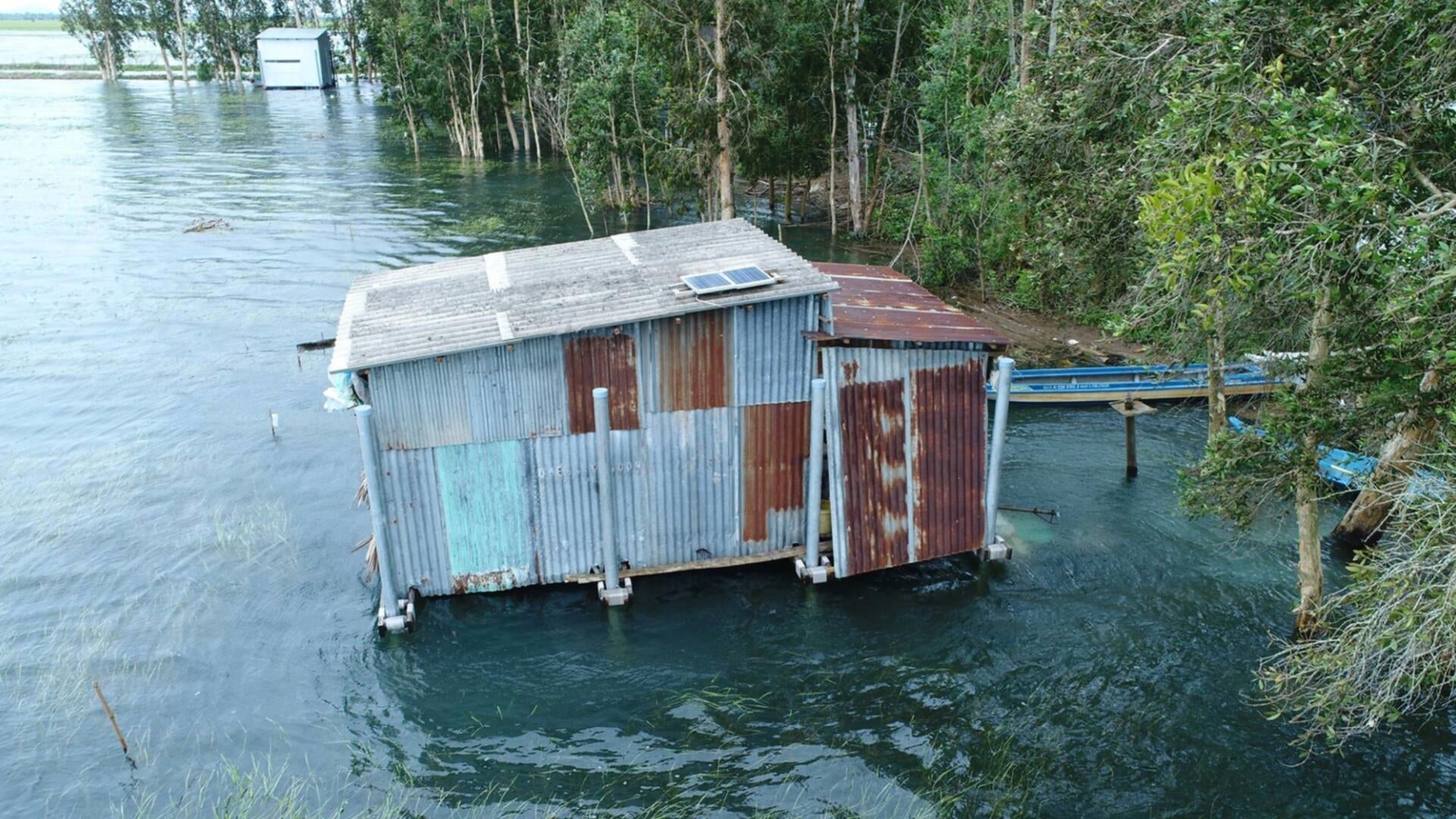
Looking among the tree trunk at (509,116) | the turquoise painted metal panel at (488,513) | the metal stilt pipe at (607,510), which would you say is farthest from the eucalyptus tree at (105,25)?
the metal stilt pipe at (607,510)

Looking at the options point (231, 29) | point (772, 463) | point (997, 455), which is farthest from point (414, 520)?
point (231, 29)

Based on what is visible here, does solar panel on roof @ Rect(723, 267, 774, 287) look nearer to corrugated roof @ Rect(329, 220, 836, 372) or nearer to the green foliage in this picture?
corrugated roof @ Rect(329, 220, 836, 372)

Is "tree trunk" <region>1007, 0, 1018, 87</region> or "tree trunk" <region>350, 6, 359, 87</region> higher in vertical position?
"tree trunk" <region>350, 6, 359, 87</region>

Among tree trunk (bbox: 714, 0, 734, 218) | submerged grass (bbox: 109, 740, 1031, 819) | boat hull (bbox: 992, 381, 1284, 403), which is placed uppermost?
tree trunk (bbox: 714, 0, 734, 218)

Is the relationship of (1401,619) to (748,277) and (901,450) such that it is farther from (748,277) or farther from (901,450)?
(748,277)

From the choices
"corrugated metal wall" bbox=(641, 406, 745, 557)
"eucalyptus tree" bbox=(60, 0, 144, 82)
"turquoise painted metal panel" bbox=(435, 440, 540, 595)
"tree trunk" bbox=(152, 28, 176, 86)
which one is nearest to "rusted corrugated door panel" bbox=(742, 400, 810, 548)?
"corrugated metal wall" bbox=(641, 406, 745, 557)

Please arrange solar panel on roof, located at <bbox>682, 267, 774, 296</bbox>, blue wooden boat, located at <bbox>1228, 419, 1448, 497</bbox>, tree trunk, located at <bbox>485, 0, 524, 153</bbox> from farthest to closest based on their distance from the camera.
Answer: tree trunk, located at <bbox>485, 0, 524, 153</bbox> < solar panel on roof, located at <bbox>682, 267, 774, 296</bbox> < blue wooden boat, located at <bbox>1228, 419, 1448, 497</bbox>
